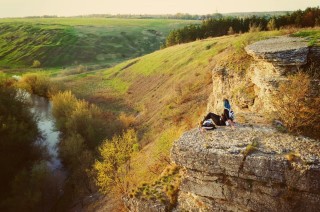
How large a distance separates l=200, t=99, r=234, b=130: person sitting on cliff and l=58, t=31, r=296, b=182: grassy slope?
1087 centimetres

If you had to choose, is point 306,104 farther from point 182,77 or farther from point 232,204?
point 182,77

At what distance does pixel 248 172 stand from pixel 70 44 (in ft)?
411

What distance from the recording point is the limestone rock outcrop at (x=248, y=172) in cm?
1180

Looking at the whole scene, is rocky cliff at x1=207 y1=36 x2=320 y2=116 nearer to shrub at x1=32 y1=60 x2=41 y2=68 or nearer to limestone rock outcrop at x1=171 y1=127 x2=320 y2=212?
limestone rock outcrop at x1=171 y1=127 x2=320 y2=212

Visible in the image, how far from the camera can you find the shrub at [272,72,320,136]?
14.2 m

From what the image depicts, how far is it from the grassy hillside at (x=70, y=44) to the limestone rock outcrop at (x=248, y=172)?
91.2m

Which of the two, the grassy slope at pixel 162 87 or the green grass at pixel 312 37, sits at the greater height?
the green grass at pixel 312 37

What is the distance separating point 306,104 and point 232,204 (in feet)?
20.3

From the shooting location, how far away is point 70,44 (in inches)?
5020

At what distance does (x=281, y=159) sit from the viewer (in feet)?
39.3

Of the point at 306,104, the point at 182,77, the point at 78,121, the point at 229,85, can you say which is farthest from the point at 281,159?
the point at 182,77

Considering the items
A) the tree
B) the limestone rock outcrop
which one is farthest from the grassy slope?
the limestone rock outcrop

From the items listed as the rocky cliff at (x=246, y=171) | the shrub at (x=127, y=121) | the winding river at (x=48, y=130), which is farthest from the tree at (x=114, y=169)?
the rocky cliff at (x=246, y=171)

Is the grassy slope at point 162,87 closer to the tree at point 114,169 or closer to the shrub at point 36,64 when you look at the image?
the tree at point 114,169
